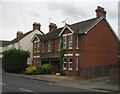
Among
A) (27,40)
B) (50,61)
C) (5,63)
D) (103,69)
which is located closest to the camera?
(103,69)

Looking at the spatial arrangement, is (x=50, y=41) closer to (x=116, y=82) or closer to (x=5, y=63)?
(x=5, y=63)

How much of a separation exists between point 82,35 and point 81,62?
12.3 feet

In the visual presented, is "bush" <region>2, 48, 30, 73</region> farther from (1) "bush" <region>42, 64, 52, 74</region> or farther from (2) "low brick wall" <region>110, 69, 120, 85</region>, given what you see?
(2) "low brick wall" <region>110, 69, 120, 85</region>

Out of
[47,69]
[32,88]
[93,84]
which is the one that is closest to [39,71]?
[47,69]

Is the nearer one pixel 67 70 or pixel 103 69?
pixel 103 69

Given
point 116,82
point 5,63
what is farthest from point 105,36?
point 5,63

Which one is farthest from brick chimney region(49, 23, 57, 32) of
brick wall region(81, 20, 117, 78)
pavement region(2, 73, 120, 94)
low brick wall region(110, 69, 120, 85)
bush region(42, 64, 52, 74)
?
low brick wall region(110, 69, 120, 85)

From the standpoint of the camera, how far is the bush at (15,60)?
47.0m

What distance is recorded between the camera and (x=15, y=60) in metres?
47.0

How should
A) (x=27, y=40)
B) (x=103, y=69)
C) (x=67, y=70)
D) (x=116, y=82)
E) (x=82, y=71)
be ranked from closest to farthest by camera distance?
(x=116, y=82)
(x=82, y=71)
(x=103, y=69)
(x=67, y=70)
(x=27, y=40)

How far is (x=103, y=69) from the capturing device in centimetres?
3650

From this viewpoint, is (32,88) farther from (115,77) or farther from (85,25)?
(85,25)

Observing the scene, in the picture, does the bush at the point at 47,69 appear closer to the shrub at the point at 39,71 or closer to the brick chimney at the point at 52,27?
the shrub at the point at 39,71

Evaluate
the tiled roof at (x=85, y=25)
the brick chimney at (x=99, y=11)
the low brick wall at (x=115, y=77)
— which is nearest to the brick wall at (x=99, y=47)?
the tiled roof at (x=85, y=25)
